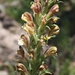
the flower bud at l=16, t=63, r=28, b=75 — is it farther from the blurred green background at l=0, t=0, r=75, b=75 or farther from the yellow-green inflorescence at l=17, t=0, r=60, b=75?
the blurred green background at l=0, t=0, r=75, b=75

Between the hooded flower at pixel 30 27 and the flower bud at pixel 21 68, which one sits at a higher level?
the hooded flower at pixel 30 27

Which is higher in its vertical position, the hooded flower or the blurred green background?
the blurred green background

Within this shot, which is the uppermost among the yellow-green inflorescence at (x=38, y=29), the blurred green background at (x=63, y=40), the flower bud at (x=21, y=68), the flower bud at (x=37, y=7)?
the blurred green background at (x=63, y=40)

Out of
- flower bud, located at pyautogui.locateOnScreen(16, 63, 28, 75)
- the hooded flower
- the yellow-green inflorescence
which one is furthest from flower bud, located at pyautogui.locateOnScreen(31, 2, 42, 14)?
flower bud, located at pyautogui.locateOnScreen(16, 63, 28, 75)

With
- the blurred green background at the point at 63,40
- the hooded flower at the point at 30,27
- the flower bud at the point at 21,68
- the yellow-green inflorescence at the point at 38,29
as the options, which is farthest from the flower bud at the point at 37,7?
the blurred green background at the point at 63,40

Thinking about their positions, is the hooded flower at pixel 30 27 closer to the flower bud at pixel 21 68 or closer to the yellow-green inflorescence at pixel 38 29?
the yellow-green inflorescence at pixel 38 29

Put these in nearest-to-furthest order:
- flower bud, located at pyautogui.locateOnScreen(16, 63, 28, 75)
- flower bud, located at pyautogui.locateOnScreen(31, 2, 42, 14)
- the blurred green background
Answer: flower bud, located at pyautogui.locateOnScreen(31, 2, 42, 14) < flower bud, located at pyautogui.locateOnScreen(16, 63, 28, 75) < the blurred green background

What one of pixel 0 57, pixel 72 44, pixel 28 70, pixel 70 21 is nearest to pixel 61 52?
pixel 72 44


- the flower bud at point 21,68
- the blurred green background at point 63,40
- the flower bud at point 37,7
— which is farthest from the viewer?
the blurred green background at point 63,40

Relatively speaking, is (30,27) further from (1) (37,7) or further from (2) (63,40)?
(2) (63,40)

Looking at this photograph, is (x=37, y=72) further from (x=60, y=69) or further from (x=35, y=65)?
(x=60, y=69)

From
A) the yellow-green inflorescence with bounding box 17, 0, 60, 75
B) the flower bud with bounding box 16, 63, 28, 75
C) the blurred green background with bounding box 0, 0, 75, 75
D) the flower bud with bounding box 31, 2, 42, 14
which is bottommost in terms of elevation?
the flower bud with bounding box 16, 63, 28, 75
